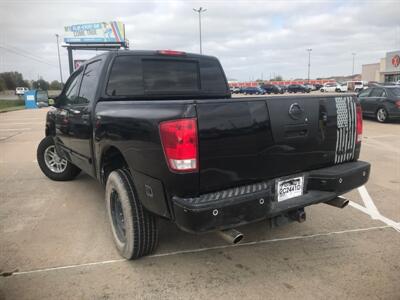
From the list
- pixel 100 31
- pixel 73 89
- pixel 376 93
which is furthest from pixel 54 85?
pixel 73 89

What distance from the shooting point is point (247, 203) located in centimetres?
261

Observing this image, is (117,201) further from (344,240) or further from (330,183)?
(344,240)

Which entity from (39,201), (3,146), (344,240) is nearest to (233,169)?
(344,240)

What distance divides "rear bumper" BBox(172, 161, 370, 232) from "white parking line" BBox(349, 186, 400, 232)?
1.32 metres

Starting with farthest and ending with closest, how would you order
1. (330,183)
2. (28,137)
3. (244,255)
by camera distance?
(28,137), (244,255), (330,183)

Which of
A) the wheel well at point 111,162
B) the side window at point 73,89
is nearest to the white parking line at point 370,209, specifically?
the wheel well at point 111,162

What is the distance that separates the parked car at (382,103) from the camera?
13828 millimetres

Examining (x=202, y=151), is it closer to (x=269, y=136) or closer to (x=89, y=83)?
(x=269, y=136)

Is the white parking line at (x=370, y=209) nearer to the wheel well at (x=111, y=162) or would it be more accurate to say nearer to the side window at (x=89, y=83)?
the wheel well at (x=111, y=162)

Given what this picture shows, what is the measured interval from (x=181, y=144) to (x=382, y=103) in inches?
558

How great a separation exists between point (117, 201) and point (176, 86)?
1654 mm

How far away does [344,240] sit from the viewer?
3.70 m

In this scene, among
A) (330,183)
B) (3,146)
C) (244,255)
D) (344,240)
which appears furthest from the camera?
(3,146)

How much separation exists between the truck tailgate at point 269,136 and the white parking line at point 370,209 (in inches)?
51.7
